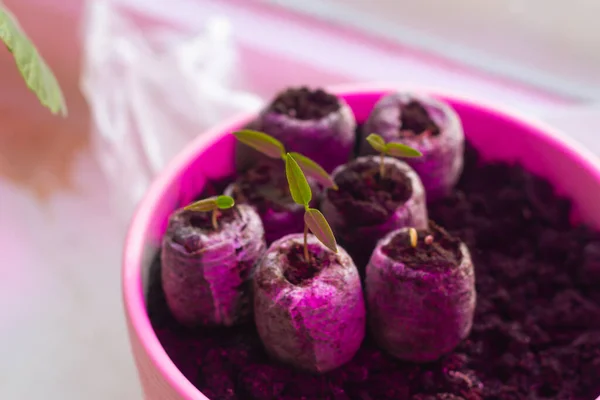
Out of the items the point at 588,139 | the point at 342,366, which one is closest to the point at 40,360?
the point at 342,366

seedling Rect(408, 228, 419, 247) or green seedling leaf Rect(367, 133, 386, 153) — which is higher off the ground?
green seedling leaf Rect(367, 133, 386, 153)

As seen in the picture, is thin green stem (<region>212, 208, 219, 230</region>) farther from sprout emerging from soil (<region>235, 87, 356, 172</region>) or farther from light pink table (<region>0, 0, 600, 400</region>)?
light pink table (<region>0, 0, 600, 400</region>)

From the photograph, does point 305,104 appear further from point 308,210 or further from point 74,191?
point 74,191

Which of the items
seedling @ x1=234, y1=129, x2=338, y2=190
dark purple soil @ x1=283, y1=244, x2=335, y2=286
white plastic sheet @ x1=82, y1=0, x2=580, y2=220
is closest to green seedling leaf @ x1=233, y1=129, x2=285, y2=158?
seedling @ x1=234, y1=129, x2=338, y2=190

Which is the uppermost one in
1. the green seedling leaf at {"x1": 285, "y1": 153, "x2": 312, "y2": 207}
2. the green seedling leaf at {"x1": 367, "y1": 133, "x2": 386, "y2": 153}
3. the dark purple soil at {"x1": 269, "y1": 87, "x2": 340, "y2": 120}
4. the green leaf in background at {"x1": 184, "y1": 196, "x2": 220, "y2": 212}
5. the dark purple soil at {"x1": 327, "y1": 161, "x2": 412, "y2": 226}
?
the green seedling leaf at {"x1": 285, "y1": 153, "x2": 312, "y2": 207}

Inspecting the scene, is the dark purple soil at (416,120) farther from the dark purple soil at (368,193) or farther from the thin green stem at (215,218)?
the thin green stem at (215,218)

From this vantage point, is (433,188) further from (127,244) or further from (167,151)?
(167,151)
